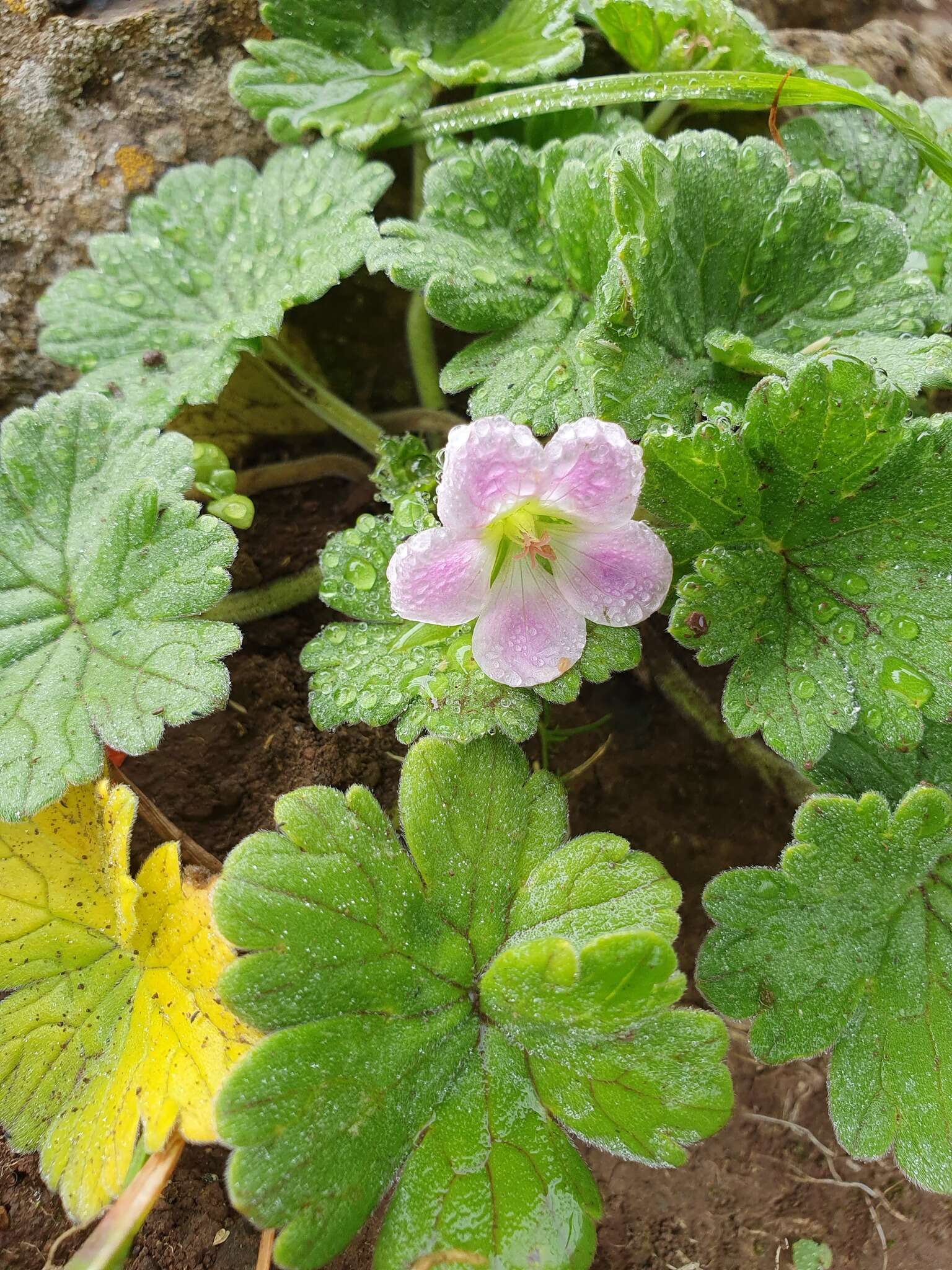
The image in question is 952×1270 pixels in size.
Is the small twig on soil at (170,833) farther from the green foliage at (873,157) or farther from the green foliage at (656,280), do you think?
the green foliage at (873,157)

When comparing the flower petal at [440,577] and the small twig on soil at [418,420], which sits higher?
the flower petal at [440,577]

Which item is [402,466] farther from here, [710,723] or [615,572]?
[710,723]

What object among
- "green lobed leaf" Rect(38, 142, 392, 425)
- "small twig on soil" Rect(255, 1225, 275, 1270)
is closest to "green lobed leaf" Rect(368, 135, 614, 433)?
"green lobed leaf" Rect(38, 142, 392, 425)

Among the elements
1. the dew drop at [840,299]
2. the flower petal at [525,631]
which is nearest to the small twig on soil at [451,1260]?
the flower petal at [525,631]

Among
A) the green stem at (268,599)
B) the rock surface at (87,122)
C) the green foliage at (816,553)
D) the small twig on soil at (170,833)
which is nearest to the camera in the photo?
the green foliage at (816,553)

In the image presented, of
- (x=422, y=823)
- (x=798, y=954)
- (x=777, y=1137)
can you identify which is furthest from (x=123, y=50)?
(x=777, y=1137)

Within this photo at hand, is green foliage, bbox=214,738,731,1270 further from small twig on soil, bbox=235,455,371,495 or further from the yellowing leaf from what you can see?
small twig on soil, bbox=235,455,371,495
